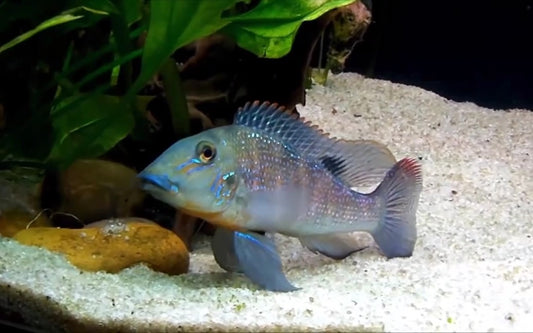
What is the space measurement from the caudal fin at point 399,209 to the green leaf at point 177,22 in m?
0.83

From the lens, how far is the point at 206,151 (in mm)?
2012

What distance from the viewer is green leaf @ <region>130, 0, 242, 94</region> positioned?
1954 millimetres

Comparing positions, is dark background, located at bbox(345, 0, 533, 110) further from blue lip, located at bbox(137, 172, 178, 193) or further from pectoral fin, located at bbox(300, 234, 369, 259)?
blue lip, located at bbox(137, 172, 178, 193)

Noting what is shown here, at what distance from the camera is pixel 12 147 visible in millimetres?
2652

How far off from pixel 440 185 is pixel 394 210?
43.1 inches

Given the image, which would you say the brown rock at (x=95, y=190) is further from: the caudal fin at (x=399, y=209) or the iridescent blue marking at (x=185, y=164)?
the caudal fin at (x=399, y=209)

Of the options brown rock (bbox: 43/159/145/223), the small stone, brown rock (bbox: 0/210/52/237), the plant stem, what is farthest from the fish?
brown rock (bbox: 0/210/52/237)

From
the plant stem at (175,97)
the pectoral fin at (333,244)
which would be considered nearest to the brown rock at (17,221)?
the plant stem at (175,97)

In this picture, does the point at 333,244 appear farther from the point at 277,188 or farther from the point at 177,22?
the point at 177,22

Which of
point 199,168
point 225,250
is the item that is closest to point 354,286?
point 225,250

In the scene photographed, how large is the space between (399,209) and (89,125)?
A: 3.83 ft

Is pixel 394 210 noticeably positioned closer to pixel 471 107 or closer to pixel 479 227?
pixel 479 227

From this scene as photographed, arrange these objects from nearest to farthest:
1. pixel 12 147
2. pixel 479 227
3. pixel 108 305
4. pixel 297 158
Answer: pixel 108 305 < pixel 297 158 < pixel 12 147 < pixel 479 227

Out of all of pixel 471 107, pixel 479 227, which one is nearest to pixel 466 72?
pixel 471 107
